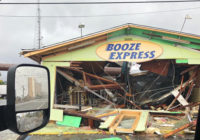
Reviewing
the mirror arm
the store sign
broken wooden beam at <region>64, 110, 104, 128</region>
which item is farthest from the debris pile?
the mirror arm

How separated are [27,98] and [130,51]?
8.97 meters

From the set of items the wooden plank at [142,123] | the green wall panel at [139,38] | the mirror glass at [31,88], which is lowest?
the wooden plank at [142,123]

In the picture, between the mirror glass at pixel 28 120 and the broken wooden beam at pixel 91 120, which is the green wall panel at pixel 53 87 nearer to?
the broken wooden beam at pixel 91 120

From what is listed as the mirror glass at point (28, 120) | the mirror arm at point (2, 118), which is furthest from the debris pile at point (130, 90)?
the mirror arm at point (2, 118)

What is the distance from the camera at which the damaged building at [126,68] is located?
32.1 ft

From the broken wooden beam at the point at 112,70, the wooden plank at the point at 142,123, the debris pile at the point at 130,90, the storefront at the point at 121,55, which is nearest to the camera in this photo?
the wooden plank at the point at 142,123

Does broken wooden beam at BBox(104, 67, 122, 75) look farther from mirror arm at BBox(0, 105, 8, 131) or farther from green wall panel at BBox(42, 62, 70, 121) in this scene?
mirror arm at BBox(0, 105, 8, 131)

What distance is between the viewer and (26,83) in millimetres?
1490

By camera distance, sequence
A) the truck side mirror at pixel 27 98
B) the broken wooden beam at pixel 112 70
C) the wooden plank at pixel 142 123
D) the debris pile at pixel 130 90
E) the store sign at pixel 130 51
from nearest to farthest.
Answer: the truck side mirror at pixel 27 98 → the wooden plank at pixel 142 123 → the debris pile at pixel 130 90 → the store sign at pixel 130 51 → the broken wooden beam at pixel 112 70

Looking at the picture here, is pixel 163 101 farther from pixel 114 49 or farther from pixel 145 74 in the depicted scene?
pixel 114 49

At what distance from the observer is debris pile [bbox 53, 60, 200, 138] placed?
31.1 feet

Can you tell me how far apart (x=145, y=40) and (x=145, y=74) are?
2811 millimetres

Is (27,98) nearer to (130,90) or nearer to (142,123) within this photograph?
(142,123)

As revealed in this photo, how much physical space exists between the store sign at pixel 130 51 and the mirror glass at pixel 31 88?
8403 mm
